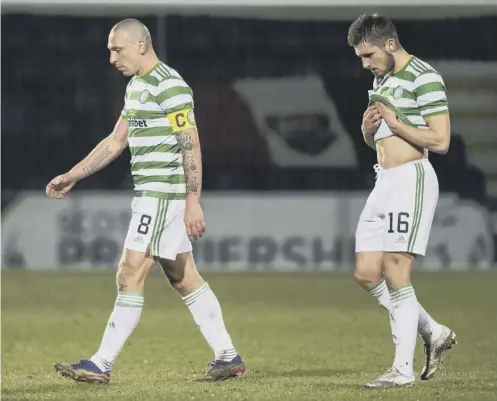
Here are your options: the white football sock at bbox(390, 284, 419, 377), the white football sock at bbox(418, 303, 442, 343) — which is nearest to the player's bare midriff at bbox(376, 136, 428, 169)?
the white football sock at bbox(390, 284, 419, 377)

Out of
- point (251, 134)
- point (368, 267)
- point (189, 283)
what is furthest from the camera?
point (251, 134)

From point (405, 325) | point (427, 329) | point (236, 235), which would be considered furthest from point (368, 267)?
point (236, 235)

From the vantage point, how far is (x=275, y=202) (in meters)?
20.7

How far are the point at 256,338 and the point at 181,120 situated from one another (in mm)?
3938

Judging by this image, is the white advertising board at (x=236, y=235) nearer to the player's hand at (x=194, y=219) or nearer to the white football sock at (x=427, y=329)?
the white football sock at (x=427, y=329)

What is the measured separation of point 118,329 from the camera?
26.5 ft

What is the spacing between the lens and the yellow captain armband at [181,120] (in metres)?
8.00

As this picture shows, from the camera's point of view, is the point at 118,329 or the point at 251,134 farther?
the point at 251,134

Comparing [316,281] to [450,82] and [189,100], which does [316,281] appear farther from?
[189,100]

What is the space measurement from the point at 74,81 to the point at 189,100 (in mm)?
13988

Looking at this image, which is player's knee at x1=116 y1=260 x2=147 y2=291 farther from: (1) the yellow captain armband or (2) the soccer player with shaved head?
(1) the yellow captain armband

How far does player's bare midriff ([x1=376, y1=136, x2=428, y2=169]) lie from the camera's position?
8031mm

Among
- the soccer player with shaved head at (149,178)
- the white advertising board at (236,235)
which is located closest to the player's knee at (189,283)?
the soccer player with shaved head at (149,178)

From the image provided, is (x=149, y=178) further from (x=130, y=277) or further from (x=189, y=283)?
(x=189, y=283)
